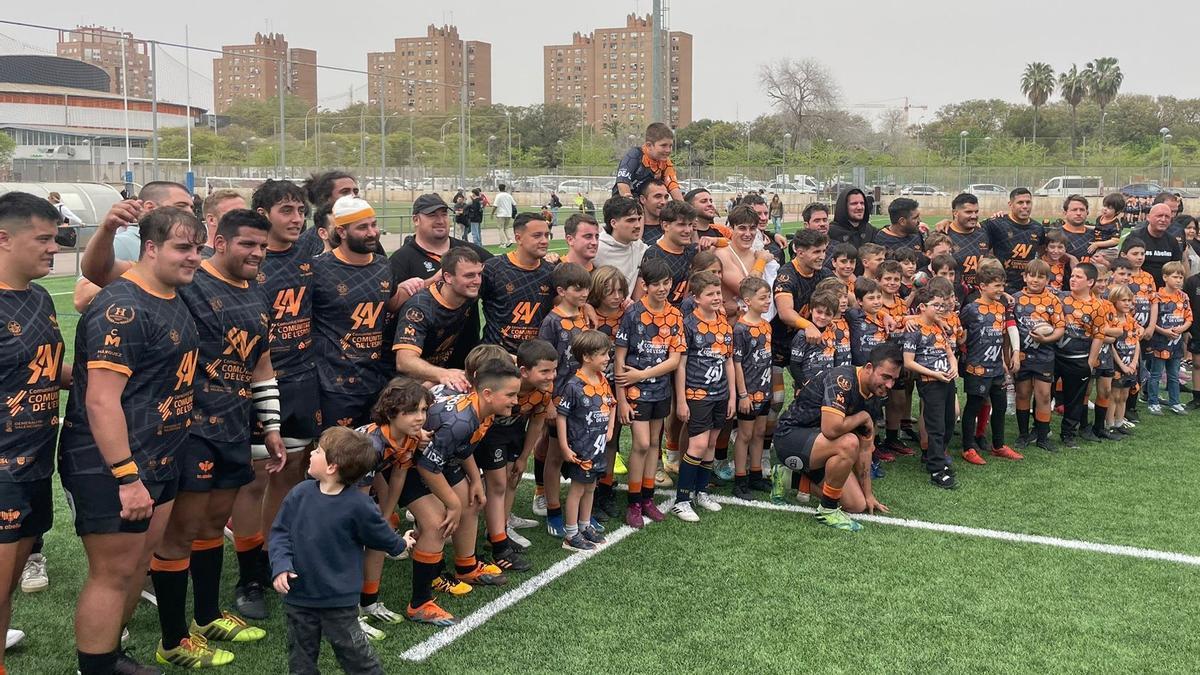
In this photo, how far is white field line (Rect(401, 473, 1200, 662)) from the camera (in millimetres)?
4719

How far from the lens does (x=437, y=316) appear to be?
5.33 metres

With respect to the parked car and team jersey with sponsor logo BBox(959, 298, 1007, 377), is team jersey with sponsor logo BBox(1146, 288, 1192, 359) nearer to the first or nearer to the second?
team jersey with sponsor logo BBox(959, 298, 1007, 377)

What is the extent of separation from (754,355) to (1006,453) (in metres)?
2.82

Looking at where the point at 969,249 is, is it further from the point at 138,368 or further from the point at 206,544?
the point at 138,368

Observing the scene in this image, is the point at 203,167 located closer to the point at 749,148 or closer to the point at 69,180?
the point at 69,180

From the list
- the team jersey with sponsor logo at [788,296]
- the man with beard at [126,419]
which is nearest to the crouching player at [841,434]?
the team jersey with sponsor logo at [788,296]

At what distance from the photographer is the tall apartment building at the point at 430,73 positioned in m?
25.2

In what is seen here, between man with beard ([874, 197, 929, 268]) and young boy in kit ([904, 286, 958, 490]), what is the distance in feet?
3.75

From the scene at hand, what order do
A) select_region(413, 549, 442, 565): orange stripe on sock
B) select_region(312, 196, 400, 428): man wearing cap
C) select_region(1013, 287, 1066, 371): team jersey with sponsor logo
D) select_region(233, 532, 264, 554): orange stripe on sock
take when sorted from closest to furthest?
select_region(413, 549, 442, 565): orange stripe on sock < select_region(233, 532, 264, 554): orange stripe on sock < select_region(312, 196, 400, 428): man wearing cap < select_region(1013, 287, 1066, 371): team jersey with sponsor logo

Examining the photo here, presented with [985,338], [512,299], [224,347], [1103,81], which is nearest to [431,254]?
[512,299]

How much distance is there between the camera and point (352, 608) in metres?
3.84

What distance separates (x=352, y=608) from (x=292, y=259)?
202cm

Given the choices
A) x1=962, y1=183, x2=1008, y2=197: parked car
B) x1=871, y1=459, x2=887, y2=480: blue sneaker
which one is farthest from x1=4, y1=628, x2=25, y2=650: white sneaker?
x1=962, y1=183, x2=1008, y2=197: parked car

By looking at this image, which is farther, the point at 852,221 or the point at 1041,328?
the point at 852,221
